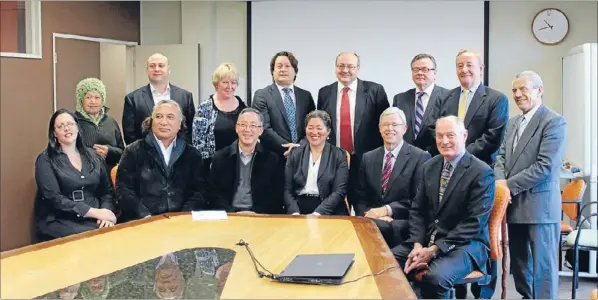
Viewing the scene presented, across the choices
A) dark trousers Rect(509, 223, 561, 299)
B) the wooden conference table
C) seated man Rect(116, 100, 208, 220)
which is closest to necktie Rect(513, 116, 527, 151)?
dark trousers Rect(509, 223, 561, 299)

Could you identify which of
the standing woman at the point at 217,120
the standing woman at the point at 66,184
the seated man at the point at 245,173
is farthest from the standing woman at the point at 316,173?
the standing woman at the point at 66,184

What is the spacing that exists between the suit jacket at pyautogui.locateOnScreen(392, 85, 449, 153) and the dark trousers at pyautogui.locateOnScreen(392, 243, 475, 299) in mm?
976

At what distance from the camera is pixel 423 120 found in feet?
12.4

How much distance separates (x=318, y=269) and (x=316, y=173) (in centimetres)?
170

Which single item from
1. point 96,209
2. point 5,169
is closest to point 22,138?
point 5,169

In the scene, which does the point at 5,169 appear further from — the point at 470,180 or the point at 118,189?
the point at 470,180

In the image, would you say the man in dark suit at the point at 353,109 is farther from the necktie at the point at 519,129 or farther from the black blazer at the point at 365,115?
the necktie at the point at 519,129

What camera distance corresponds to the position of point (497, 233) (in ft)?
10.2

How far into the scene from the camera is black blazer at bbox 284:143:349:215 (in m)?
3.61

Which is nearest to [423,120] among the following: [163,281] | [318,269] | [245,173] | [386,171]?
[386,171]

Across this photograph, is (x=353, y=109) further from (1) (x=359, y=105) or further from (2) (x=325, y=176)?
(2) (x=325, y=176)

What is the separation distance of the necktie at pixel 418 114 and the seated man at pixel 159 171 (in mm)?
1371

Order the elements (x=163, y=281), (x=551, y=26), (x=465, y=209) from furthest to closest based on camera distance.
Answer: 1. (x=551, y=26)
2. (x=465, y=209)
3. (x=163, y=281)

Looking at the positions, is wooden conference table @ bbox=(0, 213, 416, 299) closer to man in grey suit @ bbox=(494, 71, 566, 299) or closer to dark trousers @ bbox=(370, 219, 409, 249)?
dark trousers @ bbox=(370, 219, 409, 249)
